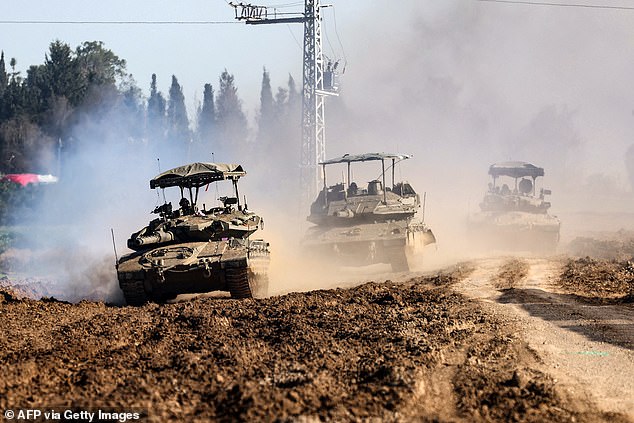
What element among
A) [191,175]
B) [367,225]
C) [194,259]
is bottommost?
[194,259]

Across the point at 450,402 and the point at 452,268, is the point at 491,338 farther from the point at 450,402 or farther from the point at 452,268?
the point at 452,268

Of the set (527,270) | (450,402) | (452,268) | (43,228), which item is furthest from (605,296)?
(43,228)

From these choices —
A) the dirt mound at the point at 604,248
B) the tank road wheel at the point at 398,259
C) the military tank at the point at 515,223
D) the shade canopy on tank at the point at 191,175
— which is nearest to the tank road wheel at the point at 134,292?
the shade canopy on tank at the point at 191,175

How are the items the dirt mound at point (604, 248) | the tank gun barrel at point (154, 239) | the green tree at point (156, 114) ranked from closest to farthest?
the tank gun barrel at point (154, 239) → the dirt mound at point (604, 248) → the green tree at point (156, 114)

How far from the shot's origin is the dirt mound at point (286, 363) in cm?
691

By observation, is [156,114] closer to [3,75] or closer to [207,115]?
[207,115]

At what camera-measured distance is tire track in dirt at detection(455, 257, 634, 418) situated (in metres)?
7.83

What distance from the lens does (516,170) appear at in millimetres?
30031

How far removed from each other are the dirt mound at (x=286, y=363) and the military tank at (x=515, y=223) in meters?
14.0

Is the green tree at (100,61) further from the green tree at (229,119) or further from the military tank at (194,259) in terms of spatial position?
the military tank at (194,259)

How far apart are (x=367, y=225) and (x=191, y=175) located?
518 cm

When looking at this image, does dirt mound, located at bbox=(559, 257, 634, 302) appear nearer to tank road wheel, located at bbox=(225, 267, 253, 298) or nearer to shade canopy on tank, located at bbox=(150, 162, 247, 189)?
tank road wheel, located at bbox=(225, 267, 253, 298)

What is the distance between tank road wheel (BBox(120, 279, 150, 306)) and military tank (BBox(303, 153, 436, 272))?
5730 mm

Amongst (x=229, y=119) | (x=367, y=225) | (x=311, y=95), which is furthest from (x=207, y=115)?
(x=367, y=225)
